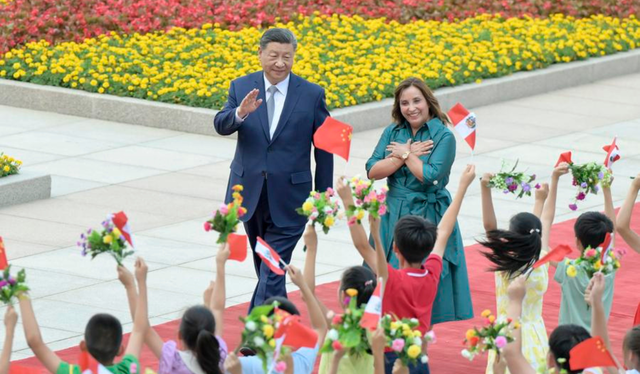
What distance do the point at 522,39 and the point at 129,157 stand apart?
7.26 metres

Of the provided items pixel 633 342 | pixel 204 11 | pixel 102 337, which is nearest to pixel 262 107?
pixel 102 337

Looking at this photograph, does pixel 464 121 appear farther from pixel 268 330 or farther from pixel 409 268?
pixel 268 330

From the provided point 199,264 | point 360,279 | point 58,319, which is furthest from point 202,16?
point 360,279

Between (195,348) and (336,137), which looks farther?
(336,137)

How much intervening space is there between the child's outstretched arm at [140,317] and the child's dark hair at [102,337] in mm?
290

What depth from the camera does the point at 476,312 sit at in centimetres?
1000

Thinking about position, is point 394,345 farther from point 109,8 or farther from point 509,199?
point 109,8

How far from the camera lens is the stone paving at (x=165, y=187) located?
1010 cm

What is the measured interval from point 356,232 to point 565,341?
144 cm

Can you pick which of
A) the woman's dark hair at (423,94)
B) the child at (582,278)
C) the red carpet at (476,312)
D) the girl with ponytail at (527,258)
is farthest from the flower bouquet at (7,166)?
the child at (582,278)

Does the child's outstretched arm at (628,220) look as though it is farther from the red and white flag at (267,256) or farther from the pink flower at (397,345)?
the pink flower at (397,345)

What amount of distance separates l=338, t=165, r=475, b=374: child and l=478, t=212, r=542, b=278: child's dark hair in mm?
423

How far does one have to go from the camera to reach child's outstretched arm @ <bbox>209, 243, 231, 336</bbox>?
6.47 meters

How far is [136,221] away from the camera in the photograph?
12.1m
